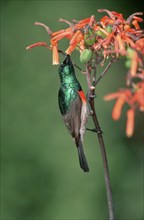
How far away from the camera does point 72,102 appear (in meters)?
2.72

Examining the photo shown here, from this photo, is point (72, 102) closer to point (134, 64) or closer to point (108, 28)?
point (108, 28)

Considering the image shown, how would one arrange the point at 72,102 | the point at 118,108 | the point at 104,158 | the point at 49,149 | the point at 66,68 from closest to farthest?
the point at 118,108 < the point at 104,158 < the point at 66,68 < the point at 72,102 < the point at 49,149

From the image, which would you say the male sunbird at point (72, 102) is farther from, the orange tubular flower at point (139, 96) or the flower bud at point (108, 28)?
the orange tubular flower at point (139, 96)

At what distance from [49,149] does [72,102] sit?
1880 mm

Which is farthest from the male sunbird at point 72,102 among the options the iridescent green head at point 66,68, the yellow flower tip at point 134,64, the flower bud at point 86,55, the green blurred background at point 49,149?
the green blurred background at point 49,149

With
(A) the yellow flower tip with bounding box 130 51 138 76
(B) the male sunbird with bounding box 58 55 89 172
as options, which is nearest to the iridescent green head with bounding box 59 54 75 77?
(B) the male sunbird with bounding box 58 55 89 172

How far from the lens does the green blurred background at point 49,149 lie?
4.36 meters

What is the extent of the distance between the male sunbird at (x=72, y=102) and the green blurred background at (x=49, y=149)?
A: 4.85ft

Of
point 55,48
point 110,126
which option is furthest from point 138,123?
point 55,48

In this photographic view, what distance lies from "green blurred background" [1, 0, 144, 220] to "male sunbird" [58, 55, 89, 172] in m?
1.48

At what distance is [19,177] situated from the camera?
452 centimetres

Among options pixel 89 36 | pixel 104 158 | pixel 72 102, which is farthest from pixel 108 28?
pixel 72 102

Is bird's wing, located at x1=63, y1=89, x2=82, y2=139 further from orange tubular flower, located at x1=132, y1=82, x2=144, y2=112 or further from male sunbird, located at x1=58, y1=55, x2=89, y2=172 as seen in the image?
orange tubular flower, located at x1=132, y1=82, x2=144, y2=112

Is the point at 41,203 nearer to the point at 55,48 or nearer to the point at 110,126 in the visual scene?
the point at 110,126
